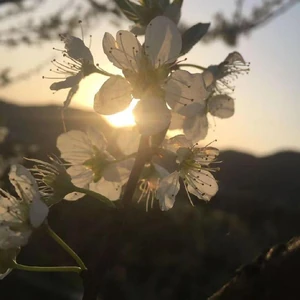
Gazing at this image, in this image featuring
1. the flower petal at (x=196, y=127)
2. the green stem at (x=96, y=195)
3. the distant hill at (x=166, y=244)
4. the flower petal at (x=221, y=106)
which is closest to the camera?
the green stem at (x=96, y=195)

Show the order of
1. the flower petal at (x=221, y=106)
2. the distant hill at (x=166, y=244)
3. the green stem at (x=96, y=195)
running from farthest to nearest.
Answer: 1. the distant hill at (x=166, y=244)
2. the flower petal at (x=221, y=106)
3. the green stem at (x=96, y=195)

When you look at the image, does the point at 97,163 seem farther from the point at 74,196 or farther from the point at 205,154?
the point at 205,154

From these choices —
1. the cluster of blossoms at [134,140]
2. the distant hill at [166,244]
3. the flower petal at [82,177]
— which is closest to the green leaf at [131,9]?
the cluster of blossoms at [134,140]

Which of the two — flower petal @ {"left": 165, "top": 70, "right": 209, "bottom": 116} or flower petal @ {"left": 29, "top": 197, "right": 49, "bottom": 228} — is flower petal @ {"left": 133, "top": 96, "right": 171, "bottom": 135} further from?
flower petal @ {"left": 29, "top": 197, "right": 49, "bottom": 228}

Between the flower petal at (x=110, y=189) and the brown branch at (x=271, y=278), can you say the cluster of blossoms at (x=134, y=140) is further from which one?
the brown branch at (x=271, y=278)

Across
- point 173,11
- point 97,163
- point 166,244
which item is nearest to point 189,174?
point 97,163

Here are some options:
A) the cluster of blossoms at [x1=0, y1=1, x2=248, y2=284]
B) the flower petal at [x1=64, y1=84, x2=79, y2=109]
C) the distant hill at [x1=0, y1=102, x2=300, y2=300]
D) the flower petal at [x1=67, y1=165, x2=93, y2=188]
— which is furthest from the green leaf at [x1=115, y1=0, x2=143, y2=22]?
the distant hill at [x1=0, y1=102, x2=300, y2=300]

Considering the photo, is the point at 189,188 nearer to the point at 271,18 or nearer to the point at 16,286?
the point at 271,18
